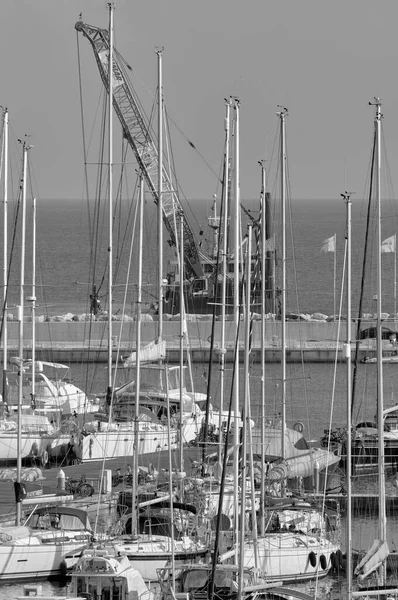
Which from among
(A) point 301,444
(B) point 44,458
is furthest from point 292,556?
(B) point 44,458

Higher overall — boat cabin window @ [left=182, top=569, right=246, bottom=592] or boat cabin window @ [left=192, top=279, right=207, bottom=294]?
boat cabin window @ [left=192, top=279, right=207, bottom=294]

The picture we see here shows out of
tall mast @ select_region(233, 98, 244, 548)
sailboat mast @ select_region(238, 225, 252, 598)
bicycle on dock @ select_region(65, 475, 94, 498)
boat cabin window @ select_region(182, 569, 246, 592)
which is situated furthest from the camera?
bicycle on dock @ select_region(65, 475, 94, 498)

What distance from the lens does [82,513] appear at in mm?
28641

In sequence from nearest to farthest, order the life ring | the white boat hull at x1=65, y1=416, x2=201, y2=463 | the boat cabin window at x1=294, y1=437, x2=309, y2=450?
the boat cabin window at x1=294, y1=437, x2=309, y2=450 → the white boat hull at x1=65, y1=416, x2=201, y2=463 → the life ring

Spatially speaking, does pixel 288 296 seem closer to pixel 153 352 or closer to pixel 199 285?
pixel 199 285

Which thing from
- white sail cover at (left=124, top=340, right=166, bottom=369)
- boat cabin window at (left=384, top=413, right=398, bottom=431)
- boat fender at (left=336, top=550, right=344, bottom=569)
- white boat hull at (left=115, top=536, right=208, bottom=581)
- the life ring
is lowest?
boat fender at (left=336, top=550, right=344, bottom=569)

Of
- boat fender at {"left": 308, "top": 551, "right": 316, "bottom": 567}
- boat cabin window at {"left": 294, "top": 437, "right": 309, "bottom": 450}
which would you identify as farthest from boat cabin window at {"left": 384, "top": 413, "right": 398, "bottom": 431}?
boat fender at {"left": 308, "top": 551, "right": 316, "bottom": 567}

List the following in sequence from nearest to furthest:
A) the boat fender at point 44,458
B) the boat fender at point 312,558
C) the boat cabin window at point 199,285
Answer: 1. the boat fender at point 312,558
2. the boat fender at point 44,458
3. the boat cabin window at point 199,285

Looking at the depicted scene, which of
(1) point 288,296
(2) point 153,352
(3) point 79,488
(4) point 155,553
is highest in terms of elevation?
(1) point 288,296

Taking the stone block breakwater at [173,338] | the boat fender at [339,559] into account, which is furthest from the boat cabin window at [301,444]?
the stone block breakwater at [173,338]

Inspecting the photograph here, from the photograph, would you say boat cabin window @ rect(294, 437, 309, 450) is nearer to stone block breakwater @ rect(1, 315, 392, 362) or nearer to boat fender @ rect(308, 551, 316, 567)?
boat fender @ rect(308, 551, 316, 567)

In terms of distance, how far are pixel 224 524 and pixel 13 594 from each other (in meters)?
4.15

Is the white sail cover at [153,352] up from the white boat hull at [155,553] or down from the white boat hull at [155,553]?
up

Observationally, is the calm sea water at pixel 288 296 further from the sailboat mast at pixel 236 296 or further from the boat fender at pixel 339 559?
the sailboat mast at pixel 236 296
